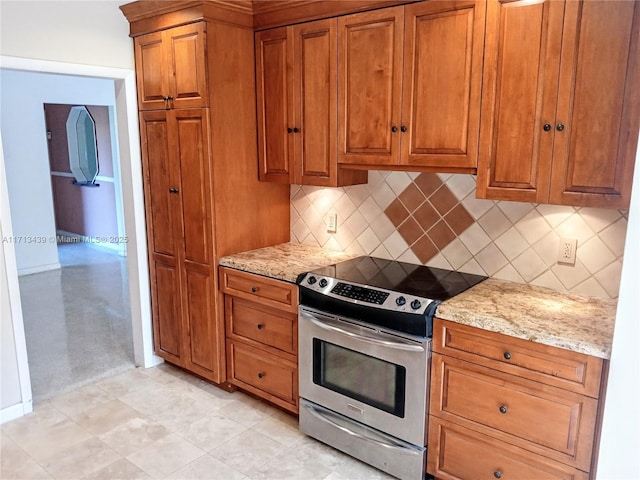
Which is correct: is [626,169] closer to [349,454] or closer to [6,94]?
[349,454]

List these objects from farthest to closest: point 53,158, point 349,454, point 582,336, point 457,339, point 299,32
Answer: point 53,158, point 299,32, point 349,454, point 457,339, point 582,336

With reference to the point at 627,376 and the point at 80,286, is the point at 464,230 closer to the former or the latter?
the point at 627,376

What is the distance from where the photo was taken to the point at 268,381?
296cm

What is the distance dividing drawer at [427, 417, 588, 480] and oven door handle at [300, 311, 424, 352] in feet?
1.15

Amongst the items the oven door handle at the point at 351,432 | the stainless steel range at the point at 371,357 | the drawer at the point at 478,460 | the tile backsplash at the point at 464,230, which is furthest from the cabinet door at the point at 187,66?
the drawer at the point at 478,460

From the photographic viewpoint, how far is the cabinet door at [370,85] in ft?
8.03

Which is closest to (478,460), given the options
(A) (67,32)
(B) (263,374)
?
(B) (263,374)

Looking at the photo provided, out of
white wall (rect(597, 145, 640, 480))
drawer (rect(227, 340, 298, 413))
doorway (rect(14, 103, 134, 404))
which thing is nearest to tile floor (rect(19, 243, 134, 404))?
doorway (rect(14, 103, 134, 404))

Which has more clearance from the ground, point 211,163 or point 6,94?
point 6,94

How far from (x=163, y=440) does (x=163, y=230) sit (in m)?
1.30

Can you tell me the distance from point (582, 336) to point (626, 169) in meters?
0.65

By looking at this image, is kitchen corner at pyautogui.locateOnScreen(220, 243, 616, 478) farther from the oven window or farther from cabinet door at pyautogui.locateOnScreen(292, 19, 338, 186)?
cabinet door at pyautogui.locateOnScreen(292, 19, 338, 186)

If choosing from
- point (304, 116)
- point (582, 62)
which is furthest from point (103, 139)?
point (582, 62)

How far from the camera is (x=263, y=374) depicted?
298cm
